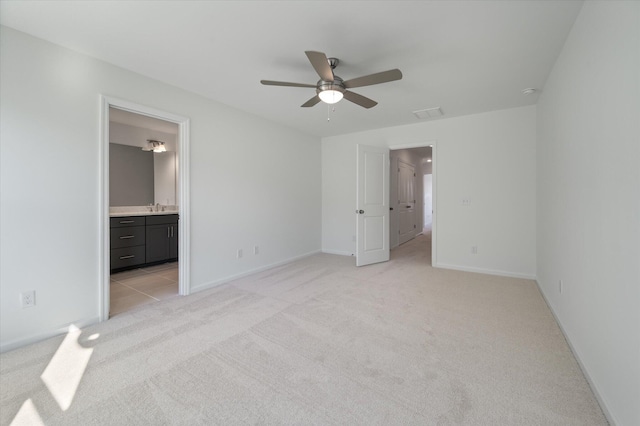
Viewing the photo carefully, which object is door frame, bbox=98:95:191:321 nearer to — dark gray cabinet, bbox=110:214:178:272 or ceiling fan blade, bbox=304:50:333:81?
dark gray cabinet, bbox=110:214:178:272

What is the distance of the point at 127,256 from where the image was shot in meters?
4.29

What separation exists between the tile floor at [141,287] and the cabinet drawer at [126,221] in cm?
76

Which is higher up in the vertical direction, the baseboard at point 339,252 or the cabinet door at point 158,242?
the cabinet door at point 158,242

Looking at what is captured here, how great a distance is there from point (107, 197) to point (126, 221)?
75.0 inches

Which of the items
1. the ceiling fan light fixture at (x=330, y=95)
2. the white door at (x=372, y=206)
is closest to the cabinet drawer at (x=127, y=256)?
the white door at (x=372, y=206)

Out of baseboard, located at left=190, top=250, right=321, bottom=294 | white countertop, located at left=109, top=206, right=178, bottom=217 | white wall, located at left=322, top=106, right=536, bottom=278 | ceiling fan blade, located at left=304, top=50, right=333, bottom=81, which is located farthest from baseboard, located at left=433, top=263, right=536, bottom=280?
white countertop, located at left=109, top=206, right=178, bottom=217

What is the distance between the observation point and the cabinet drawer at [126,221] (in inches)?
161

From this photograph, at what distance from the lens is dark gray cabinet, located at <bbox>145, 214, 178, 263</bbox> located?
4.56m

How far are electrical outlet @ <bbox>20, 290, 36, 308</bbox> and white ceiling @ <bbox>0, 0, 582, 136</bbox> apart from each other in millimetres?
2075

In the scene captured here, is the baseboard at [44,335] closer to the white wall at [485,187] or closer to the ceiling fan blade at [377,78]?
the ceiling fan blade at [377,78]

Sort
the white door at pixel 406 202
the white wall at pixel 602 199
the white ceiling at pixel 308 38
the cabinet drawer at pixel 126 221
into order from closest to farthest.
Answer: the white wall at pixel 602 199, the white ceiling at pixel 308 38, the cabinet drawer at pixel 126 221, the white door at pixel 406 202

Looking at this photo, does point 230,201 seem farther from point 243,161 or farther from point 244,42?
point 244,42

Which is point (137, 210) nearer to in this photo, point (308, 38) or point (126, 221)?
point (126, 221)

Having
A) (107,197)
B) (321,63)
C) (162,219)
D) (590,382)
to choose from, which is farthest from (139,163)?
(590,382)
